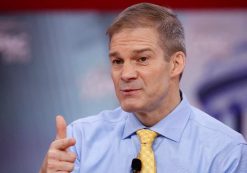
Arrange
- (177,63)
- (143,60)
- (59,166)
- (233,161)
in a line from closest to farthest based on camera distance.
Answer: (59,166) → (233,161) → (143,60) → (177,63)

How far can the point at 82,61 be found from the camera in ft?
10.5

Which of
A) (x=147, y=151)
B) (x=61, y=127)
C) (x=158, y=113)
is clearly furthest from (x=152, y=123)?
(x=61, y=127)

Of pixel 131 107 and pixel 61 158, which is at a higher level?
pixel 131 107

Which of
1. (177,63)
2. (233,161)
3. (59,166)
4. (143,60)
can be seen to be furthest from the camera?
(177,63)

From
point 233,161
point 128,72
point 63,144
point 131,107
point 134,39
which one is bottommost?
point 233,161

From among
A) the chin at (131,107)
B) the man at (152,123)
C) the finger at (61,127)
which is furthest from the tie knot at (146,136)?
the finger at (61,127)

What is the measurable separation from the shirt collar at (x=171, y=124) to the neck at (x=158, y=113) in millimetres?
17

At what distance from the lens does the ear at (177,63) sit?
2.09 m

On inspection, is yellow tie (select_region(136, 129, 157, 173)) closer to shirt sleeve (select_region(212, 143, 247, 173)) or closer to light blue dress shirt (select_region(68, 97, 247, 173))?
light blue dress shirt (select_region(68, 97, 247, 173))

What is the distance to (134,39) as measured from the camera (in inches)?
78.0

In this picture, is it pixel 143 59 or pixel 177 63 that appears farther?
pixel 177 63

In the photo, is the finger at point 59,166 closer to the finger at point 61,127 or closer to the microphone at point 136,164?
the finger at point 61,127

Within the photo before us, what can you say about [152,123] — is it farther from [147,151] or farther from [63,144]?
[63,144]

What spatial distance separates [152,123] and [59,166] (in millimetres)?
462
